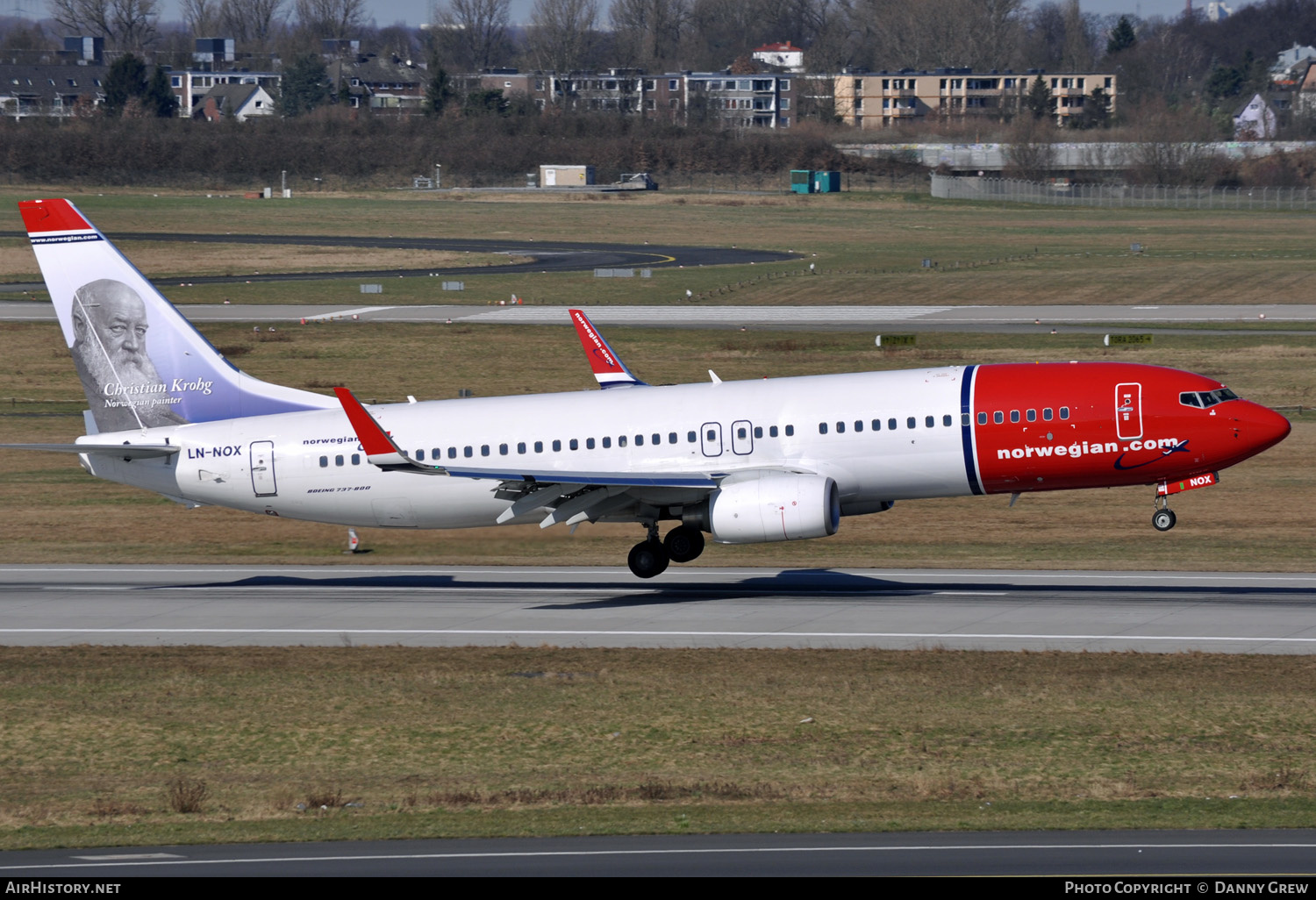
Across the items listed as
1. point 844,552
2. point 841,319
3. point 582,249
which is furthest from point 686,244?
point 844,552

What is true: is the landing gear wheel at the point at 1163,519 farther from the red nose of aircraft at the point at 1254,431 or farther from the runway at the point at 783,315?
the runway at the point at 783,315

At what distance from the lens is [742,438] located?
122 feet

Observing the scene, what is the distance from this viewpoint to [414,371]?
7731 centimetres

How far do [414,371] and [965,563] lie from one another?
41403 millimetres

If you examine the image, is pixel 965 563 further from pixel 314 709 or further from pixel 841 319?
pixel 841 319

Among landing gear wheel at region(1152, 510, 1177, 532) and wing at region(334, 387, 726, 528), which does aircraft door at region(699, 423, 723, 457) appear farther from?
landing gear wheel at region(1152, 510, 1177, 532)

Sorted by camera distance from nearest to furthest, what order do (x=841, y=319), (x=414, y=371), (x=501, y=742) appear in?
(x=501, y=742)
(x=414, y=371)
(x=841, y=319)

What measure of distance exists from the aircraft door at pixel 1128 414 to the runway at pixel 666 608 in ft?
12.8

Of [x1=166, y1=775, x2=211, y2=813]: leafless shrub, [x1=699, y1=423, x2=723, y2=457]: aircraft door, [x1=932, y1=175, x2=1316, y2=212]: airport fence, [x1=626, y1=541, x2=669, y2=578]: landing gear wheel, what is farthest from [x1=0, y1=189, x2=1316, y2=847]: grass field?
[x1=932, y1=175, x2=1316, y2=212]: airport fence

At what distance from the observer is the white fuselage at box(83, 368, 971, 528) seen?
36.8 m

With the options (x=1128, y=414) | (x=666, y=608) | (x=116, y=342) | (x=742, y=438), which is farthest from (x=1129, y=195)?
(x=116, y=342)

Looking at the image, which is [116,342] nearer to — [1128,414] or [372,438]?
[372,438]

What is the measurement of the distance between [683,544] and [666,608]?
2405 millimetres

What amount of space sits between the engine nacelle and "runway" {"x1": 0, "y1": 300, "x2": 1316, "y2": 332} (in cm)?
5264
